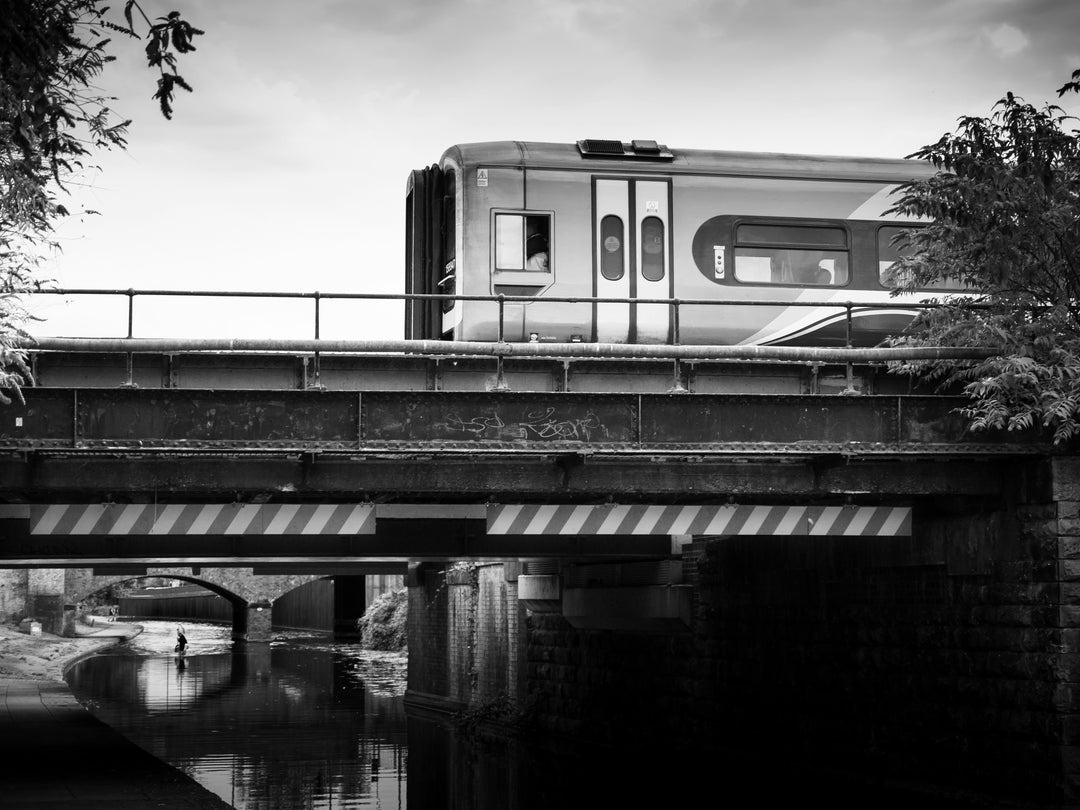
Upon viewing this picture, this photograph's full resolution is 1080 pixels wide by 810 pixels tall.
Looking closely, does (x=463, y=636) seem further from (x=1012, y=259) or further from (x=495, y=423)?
(x=1012, y=259)

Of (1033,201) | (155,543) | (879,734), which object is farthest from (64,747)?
(1033,201)

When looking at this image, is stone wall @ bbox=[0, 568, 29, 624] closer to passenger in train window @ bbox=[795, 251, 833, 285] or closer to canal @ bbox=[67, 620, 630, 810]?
canal @ bbox=[67, 620, 630, 810]

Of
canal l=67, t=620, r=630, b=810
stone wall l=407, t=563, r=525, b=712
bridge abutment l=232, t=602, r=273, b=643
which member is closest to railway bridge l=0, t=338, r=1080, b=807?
canal l=67, t=620, r=630, b=810

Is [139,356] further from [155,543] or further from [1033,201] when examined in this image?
[1033,201]

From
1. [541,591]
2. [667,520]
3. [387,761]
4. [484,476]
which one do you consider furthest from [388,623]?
[484,476]

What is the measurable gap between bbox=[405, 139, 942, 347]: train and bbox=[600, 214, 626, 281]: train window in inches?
0.8

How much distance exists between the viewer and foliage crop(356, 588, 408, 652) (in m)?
62.7

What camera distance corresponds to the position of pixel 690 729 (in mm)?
23703

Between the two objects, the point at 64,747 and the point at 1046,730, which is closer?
the point at 1046,730

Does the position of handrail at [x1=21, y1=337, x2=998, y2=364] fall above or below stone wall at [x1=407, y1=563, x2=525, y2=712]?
above

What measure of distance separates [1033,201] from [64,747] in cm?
1692

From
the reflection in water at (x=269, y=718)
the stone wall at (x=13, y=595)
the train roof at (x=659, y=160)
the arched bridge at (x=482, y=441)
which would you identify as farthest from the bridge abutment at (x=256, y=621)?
the arched bridge at (x=482, y=441)

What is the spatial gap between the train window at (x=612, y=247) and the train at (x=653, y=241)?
0.8 inches

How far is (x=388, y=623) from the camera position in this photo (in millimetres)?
64125
